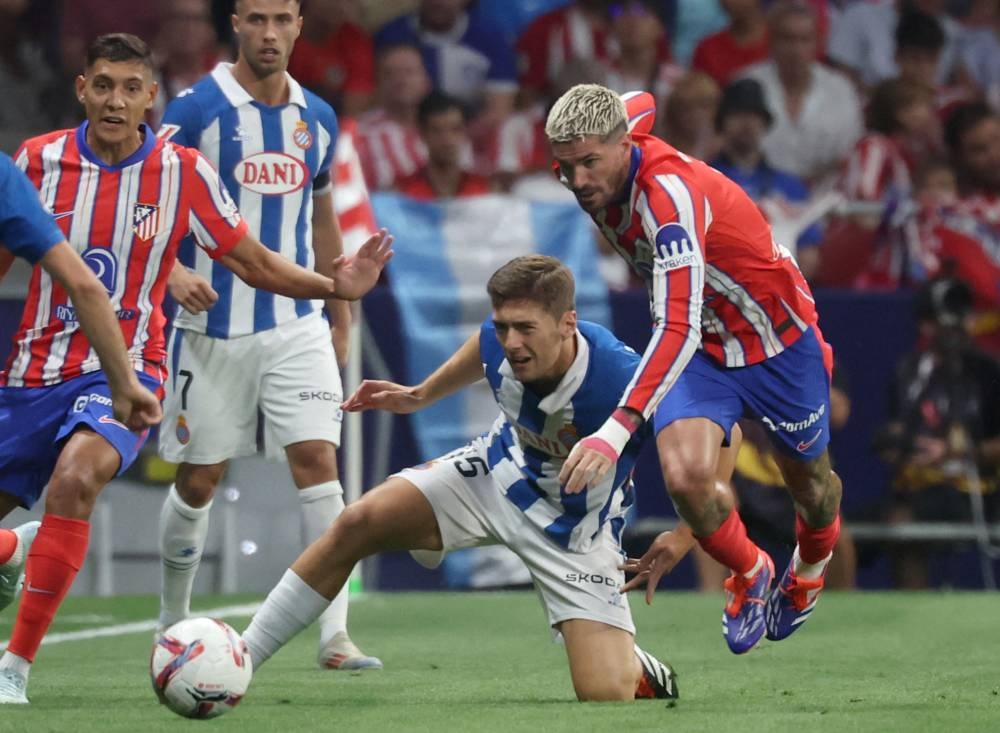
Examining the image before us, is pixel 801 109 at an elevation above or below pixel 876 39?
below

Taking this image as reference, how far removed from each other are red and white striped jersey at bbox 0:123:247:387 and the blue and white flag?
4.95 m

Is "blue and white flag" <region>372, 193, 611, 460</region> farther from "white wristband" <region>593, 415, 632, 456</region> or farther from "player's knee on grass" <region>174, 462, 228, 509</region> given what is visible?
"white wristband" <region>593, 415, 632, 456</region>

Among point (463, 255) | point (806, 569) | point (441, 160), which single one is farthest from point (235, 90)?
point (441, 160)

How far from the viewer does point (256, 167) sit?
699 cm

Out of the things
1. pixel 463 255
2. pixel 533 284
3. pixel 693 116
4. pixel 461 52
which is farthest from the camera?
pixel 461 52

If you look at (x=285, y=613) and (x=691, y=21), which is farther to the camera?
(x=691, y=21)

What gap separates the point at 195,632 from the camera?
4789 mm

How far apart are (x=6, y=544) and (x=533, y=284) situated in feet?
6.61

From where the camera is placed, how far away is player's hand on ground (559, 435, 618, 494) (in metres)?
4.88

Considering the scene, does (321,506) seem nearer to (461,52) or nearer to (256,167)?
(256,167)

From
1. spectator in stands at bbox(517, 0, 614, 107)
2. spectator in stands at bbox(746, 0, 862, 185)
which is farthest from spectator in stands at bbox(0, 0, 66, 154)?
spectator in stands at bbox(746, 0, 862, 185)

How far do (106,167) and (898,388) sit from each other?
5782mm

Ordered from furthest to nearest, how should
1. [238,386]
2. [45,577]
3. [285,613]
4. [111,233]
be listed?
[238,386] < [111,233] < [45,577] < [285,613]

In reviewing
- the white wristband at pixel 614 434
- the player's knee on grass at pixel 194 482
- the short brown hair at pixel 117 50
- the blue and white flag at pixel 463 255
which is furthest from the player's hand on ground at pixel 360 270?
the blue and white flag at pixel 463 255
